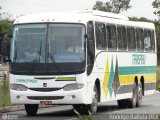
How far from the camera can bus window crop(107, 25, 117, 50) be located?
80.3ft

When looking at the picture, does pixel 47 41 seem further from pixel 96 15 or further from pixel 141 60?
pixel 141 60

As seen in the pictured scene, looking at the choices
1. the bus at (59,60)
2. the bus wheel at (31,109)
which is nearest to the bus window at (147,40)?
the bus at (59,60)

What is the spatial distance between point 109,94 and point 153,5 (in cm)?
5610

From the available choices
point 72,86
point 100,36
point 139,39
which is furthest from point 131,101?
point 72,86

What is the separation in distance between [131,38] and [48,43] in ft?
20.4

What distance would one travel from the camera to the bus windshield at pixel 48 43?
71.1 feet

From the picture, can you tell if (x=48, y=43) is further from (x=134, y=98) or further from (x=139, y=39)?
(x=139, y=39)

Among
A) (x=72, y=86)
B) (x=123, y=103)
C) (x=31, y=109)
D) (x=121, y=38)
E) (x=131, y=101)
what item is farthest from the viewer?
(x=123, y=103)

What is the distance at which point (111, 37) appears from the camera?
971 inches

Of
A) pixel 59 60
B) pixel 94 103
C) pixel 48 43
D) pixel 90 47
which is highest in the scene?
pixel 48 43

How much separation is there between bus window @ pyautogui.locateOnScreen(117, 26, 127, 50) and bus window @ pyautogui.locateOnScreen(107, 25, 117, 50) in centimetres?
49

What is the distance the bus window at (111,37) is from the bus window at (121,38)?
0.49m

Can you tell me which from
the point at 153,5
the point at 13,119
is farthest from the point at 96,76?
the point at 153,5

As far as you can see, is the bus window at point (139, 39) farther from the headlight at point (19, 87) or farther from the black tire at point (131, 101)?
the headlight at point (19, 87)
